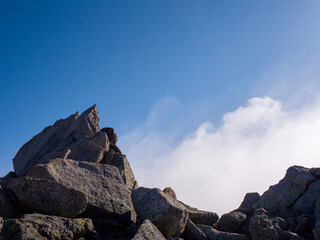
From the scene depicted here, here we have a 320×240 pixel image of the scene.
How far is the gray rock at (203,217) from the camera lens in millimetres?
20594

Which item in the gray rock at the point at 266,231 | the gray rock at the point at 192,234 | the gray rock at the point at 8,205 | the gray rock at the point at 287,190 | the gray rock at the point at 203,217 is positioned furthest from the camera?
the gray rock at the point at 287,190

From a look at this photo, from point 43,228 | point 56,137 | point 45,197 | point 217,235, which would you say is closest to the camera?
point 43,228

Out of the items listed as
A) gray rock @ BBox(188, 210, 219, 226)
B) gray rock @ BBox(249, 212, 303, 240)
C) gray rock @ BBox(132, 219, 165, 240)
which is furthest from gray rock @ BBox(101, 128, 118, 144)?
gray rock @ BBox(132, 219, 165, 240)

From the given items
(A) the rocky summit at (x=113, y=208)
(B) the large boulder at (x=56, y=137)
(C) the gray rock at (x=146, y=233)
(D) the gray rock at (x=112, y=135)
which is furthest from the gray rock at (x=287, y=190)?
(B) the large boulder at (x=56, y=137)

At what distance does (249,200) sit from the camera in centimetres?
3075

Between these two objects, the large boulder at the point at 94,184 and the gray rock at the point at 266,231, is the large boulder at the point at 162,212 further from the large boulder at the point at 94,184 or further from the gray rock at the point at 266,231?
the gray rock at the point at 266,231

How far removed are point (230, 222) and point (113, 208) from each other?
11.6 meters

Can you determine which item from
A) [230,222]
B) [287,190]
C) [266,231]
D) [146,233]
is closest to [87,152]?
[230,222]

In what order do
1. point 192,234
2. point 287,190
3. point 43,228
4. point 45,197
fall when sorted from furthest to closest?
point 287,190 < point 192,234 < point 45,197 < point 43,228

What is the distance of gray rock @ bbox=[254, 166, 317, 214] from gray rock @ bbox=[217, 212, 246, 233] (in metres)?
5.65

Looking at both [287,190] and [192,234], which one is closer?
[192,234]

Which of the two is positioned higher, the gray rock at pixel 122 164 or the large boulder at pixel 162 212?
the gray rock at pixel 122 164

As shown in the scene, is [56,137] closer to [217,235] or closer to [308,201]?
[217,235]

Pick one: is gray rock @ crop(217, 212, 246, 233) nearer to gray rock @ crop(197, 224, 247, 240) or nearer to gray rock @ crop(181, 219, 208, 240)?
gray rock @ crop(197, 224, 247, 240)
